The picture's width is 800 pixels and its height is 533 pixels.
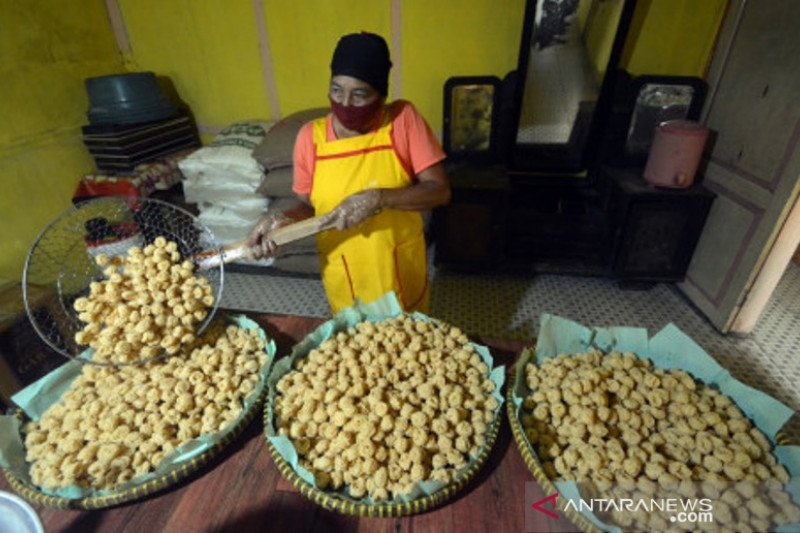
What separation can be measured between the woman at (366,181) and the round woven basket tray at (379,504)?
0.71m

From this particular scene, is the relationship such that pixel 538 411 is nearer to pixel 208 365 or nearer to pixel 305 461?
pixel 305 461

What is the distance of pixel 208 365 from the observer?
112cm

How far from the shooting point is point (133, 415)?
1.01 metres

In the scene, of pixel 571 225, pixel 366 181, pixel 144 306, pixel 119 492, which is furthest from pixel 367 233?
pixel 571 225

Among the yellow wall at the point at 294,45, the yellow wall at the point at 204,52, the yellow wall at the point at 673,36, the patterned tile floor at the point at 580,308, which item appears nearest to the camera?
the patterned tile floor at the point at 580,308

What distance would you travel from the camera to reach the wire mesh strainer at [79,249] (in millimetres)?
1182

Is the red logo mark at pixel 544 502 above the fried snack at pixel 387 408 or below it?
below

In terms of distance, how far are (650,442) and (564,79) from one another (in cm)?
272

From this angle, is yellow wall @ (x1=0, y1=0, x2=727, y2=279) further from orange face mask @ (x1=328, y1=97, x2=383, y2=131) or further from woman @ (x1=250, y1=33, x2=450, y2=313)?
orange face mask @ (x1=328, y1=97, x2=383, y2=131)

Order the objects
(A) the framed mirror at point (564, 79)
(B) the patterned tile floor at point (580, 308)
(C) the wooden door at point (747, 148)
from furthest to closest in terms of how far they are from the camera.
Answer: (A) the framed mirror at point (564, 79) → (B) the patterned tile floor at point (580, 308) → (C) the wooden door at point (747, 148)

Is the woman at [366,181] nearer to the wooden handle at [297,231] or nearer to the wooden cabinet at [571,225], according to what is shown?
the wooden handle at [297,231]

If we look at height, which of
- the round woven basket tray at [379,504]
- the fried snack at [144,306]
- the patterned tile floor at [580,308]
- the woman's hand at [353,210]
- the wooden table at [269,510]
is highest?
the woman's hand at [353,210]

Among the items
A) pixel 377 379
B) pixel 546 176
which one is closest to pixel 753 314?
pixel 546 176

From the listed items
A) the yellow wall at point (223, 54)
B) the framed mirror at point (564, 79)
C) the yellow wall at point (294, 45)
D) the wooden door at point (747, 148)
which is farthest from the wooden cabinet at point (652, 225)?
the yellow wall at point (294, 45)
